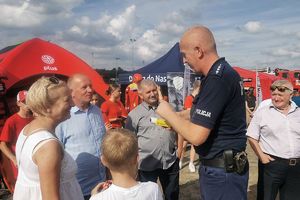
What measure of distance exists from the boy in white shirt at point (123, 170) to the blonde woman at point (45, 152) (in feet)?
0.84

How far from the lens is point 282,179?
4.01 meters

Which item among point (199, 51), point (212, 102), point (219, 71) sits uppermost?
point (199, 51)

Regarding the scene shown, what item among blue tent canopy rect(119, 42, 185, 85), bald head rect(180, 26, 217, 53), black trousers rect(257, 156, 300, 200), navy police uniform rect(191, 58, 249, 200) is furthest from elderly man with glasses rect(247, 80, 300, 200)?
blue tent canopy rect(119, 42, 185, 85)

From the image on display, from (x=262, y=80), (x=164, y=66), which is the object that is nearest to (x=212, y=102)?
(x=164, y=66)

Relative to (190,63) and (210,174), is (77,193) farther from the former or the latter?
(190,63)

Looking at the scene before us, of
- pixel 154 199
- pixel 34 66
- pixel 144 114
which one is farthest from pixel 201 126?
pixel 34 66

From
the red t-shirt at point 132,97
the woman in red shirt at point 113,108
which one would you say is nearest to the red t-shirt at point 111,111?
the woman in red shirt at point 113,108

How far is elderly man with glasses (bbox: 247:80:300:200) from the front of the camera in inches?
155

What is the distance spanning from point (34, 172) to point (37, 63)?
4.54m

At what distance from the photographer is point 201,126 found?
222cm

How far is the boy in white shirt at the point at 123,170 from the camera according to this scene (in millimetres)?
1897

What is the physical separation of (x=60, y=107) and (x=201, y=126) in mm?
866

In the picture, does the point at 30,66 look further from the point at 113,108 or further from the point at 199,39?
the point at 199,39

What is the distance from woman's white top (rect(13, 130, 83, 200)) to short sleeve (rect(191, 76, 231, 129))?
84 cm
